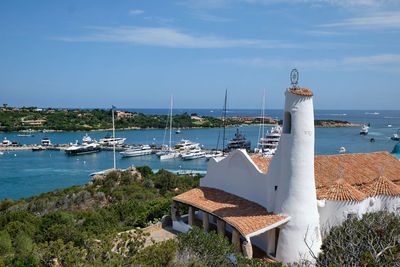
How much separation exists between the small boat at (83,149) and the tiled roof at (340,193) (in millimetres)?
77419

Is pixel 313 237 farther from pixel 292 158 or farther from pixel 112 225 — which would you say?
pixel 112 225

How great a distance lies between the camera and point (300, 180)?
14.5 m

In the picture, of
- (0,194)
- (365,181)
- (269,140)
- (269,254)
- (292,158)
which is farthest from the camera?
(269,140)

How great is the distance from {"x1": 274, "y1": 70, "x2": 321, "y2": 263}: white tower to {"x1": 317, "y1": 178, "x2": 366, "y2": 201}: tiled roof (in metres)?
1.46

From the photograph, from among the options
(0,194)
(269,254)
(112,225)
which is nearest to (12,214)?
(112,225)

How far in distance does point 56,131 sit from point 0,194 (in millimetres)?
83231

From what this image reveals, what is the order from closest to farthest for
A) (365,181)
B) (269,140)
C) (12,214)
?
(365,181)
(12,214)
(269,140)

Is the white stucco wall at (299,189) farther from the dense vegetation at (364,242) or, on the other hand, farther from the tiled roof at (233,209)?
the dense vegetation at (364,242)

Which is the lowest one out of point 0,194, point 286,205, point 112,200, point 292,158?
point 0,194

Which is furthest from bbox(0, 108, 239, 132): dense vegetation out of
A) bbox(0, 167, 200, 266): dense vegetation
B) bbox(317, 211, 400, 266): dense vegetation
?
bbox(317, 211, 400, 266): dense vegetation

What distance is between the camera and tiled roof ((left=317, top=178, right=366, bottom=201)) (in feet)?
51.5

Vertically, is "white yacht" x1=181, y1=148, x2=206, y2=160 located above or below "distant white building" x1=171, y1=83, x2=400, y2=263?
below

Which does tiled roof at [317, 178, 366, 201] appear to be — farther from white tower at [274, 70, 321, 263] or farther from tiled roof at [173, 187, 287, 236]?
tiled roof at [173, 187, 287, 236]

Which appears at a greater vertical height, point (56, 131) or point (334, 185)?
point (334, 185)
